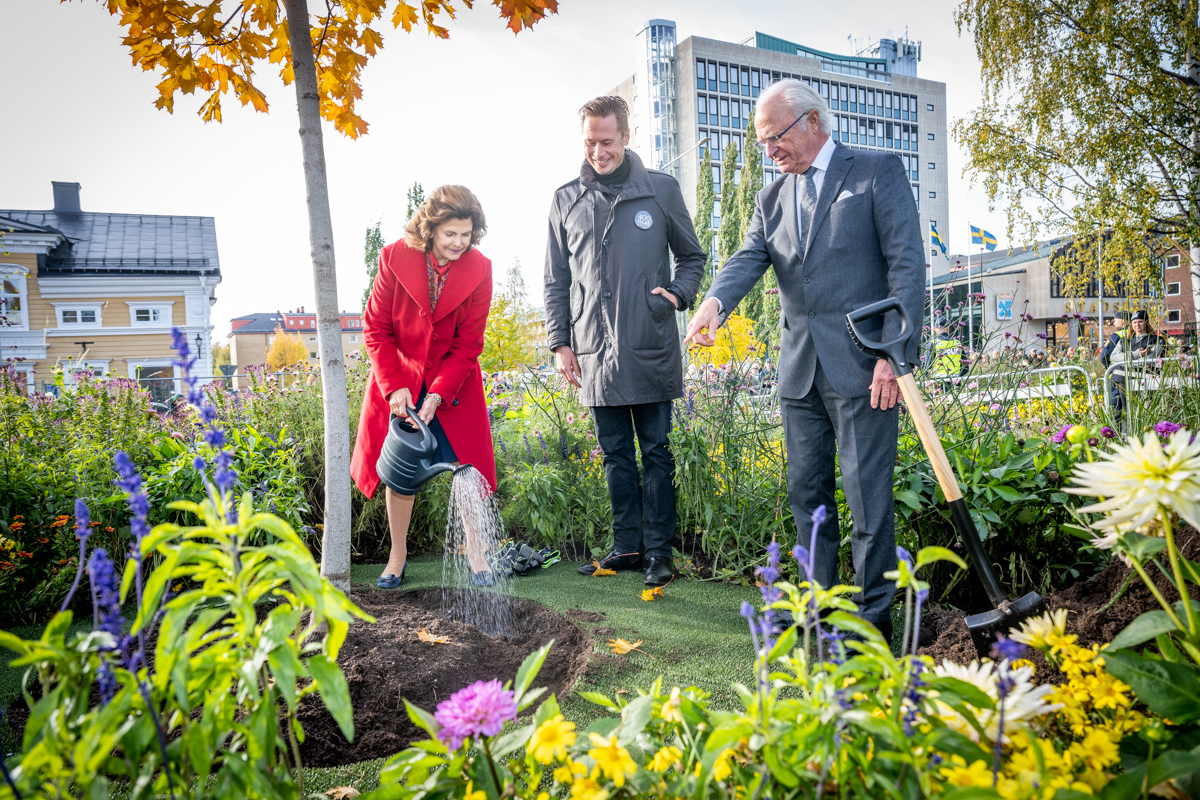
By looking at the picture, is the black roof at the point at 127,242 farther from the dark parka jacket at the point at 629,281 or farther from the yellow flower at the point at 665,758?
the yellow flower at the point at 665,758

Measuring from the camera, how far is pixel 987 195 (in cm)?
1034

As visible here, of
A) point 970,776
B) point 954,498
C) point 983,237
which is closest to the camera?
point 970,776

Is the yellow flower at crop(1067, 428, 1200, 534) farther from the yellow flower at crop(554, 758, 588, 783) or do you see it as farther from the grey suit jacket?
the grey suit jacket

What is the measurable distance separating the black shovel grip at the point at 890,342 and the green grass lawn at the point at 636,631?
101cm

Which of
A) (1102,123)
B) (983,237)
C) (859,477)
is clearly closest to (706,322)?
(859,477)

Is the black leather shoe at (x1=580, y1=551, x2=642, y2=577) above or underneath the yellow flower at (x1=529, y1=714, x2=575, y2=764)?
underneath

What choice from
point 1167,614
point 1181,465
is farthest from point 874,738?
point 1181,465

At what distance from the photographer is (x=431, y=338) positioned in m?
2.96

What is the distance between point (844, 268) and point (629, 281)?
3.64ft

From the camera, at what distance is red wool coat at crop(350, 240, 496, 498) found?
115 inches

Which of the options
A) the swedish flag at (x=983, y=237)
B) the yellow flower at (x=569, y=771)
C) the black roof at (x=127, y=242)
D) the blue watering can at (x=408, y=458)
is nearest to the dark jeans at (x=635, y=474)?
the blue watering can at (x=408, y=458)

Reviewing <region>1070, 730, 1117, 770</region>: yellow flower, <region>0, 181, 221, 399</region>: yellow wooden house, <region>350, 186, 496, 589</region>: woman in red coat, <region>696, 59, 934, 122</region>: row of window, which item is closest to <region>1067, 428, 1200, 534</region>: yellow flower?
<region>1070, 730, 1117, 770</region>: yellow flower

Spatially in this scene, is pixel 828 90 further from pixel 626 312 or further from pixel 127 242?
pixel 626 312

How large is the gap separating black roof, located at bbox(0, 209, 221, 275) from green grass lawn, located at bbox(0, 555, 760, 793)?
2699 centimetres
